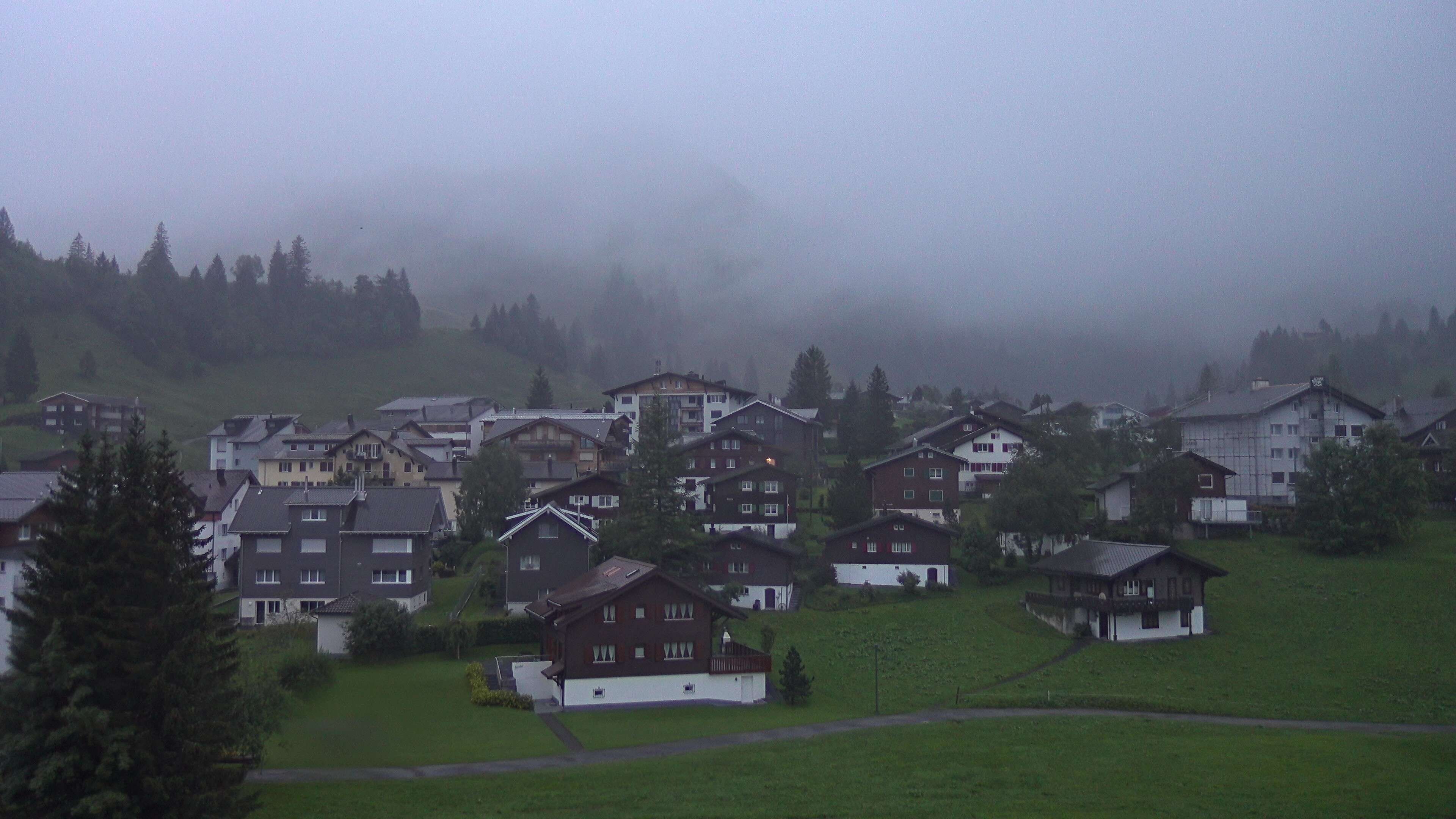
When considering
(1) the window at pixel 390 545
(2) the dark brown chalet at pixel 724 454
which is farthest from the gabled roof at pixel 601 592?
(2) the dark brown chalet at pixel 724 454

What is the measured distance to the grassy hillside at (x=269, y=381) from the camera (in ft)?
416

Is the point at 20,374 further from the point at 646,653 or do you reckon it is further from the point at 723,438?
the point at 646,653

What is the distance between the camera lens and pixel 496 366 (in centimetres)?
18712

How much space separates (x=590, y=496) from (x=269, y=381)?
356 feet

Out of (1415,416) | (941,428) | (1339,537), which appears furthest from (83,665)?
(1415,416)

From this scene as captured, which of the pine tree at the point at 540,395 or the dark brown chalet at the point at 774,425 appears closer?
the dark brown chalet at the point at 774,425

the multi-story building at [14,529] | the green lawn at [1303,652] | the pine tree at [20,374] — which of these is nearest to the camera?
the green lawn at [1303,652]

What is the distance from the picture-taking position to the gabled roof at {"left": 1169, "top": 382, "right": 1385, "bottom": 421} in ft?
253

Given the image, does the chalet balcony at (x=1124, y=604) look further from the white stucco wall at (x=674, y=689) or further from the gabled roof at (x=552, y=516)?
the gabled roof at (x=552, y=516)

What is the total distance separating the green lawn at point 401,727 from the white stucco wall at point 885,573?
24.1 metres

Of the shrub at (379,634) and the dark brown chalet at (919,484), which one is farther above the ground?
the dark brown chalet at (919,484)

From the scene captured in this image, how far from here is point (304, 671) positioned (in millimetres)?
39531

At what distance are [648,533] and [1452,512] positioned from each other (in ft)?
173

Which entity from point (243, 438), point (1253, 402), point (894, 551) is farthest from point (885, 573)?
point (243, 438)
